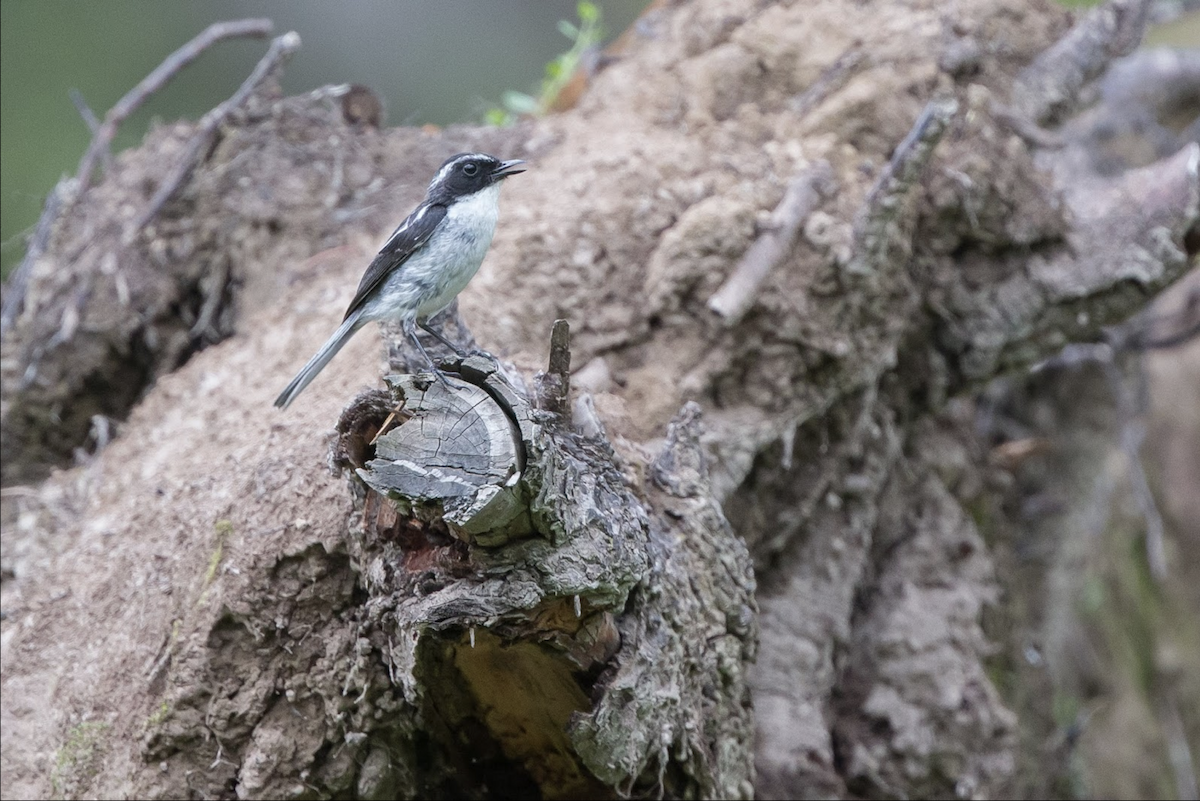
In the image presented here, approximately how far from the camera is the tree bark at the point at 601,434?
2.98 metres

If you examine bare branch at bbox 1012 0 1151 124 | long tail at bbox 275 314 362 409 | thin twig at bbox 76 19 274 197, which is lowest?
bare branch at bbox 1012 0 1151 124

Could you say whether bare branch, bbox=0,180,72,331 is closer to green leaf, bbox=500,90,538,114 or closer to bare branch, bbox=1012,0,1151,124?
green leaf, bbox=500,90,538,114

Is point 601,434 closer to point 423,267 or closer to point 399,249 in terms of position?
point 423,267

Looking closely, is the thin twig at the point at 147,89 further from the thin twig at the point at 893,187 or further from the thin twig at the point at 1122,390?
the thin twig at the point at 1122,390

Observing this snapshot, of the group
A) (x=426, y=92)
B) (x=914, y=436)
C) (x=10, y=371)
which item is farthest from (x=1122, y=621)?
(x=426, y=92)

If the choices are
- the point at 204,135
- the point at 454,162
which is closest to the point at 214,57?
the point at 204,135

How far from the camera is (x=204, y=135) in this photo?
215 inches

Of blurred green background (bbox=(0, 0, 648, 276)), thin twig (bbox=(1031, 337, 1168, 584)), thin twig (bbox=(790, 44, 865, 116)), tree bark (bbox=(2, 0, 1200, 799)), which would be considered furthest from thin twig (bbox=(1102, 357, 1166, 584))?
blurred green background (bbox=(0, 0, 648, 276))

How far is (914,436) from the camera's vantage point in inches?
221

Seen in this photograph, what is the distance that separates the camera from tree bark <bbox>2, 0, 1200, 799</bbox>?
298 cm

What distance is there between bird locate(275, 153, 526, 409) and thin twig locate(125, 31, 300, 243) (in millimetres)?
1869

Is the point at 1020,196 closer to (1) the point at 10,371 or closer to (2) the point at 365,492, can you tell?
(2) the point at 365,492

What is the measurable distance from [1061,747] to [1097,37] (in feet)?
12.0

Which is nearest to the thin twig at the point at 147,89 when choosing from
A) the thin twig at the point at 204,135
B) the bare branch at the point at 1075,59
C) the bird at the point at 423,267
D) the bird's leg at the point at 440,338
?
the thin twig at the point at 204,135
